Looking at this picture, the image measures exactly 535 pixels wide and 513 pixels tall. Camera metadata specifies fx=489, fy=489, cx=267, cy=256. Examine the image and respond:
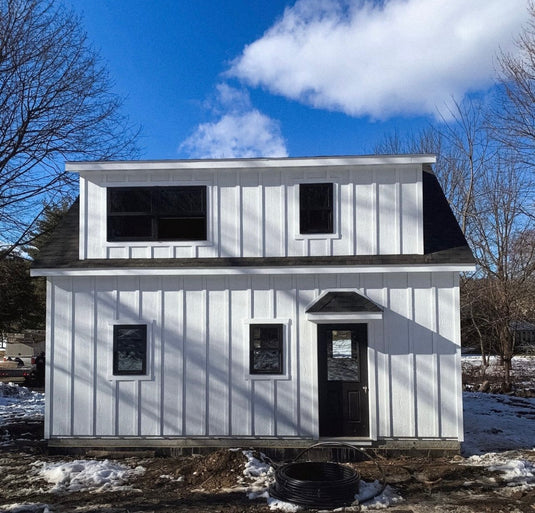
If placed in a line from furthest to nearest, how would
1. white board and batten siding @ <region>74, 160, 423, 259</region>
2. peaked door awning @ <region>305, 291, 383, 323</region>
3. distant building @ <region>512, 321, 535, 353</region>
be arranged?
distant building @ <region>512, 321, 535, 353</region>, white board and batten siding @ <region>74, 160, 423, 259</region>, peaked door awning @ <region>305, 291, 383, 323</region>

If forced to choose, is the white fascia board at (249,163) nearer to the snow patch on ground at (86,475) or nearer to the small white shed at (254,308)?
the small white shed at (254,308)

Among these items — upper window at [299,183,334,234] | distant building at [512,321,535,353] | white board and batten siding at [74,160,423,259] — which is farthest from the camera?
distant building at [512,321,535,353]

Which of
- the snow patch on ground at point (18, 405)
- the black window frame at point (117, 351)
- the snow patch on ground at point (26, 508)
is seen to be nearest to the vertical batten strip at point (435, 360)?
the black window frame at point (117, 351)

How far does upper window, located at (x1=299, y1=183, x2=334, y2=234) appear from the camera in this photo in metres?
9.43

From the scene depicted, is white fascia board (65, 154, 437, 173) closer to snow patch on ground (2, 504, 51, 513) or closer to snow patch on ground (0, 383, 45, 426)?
snow patch on ground (2, 504, 51, 513)

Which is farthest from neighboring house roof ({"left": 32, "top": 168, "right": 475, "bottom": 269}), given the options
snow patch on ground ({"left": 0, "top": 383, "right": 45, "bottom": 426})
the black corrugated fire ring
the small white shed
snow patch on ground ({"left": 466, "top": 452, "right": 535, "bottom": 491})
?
snow patch on ground ({"left": 0, "top": 383, "right": 45, "bottom": 426})

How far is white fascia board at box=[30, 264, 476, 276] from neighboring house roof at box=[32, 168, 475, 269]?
0.24 ft

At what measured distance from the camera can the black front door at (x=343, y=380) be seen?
8969 mm

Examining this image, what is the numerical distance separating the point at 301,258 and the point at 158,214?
2.93 meters

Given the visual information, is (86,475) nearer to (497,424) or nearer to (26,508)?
(26,508)

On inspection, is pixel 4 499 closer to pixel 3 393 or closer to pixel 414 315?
pixel 414 315

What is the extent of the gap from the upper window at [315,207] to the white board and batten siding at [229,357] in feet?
3.22

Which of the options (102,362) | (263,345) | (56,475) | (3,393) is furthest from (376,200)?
(3,393)

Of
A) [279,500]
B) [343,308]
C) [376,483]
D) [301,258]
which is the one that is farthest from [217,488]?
[301,258]
